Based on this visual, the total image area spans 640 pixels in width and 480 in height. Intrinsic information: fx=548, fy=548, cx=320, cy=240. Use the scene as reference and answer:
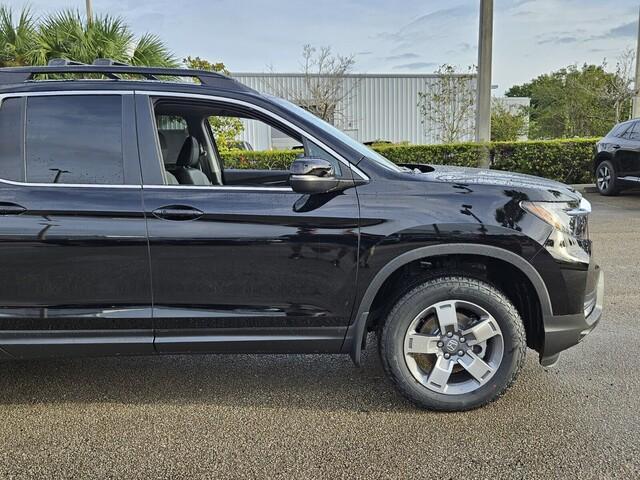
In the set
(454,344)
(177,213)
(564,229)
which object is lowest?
(454,344)

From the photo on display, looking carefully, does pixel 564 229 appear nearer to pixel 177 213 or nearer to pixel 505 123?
pixel 177 213

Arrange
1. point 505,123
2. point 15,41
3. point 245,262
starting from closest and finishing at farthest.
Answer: point 245,262 < point 15,41 < point 505,123

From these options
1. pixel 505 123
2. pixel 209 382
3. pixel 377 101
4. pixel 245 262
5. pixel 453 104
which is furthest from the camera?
pixel 505 123

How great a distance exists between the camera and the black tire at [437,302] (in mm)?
2979

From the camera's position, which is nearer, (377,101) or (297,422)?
(297,422)

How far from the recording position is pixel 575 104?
A: 34.8 metres

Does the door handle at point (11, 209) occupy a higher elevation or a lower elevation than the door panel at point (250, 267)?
higher

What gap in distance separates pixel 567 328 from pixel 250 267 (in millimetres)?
1775

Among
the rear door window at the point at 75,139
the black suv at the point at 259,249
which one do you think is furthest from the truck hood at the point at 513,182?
the rear door window at the point at 75,139

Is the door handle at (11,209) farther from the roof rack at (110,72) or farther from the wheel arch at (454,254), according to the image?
the wheel arch at (454,254)

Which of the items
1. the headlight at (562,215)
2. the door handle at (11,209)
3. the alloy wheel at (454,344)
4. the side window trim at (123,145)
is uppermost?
the side window trim at (123,145)


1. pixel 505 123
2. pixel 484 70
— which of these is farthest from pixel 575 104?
pixel 484 70

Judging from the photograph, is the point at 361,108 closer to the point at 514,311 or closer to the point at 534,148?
the point at 534,148

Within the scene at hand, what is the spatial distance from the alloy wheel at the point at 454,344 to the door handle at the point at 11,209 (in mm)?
2153
